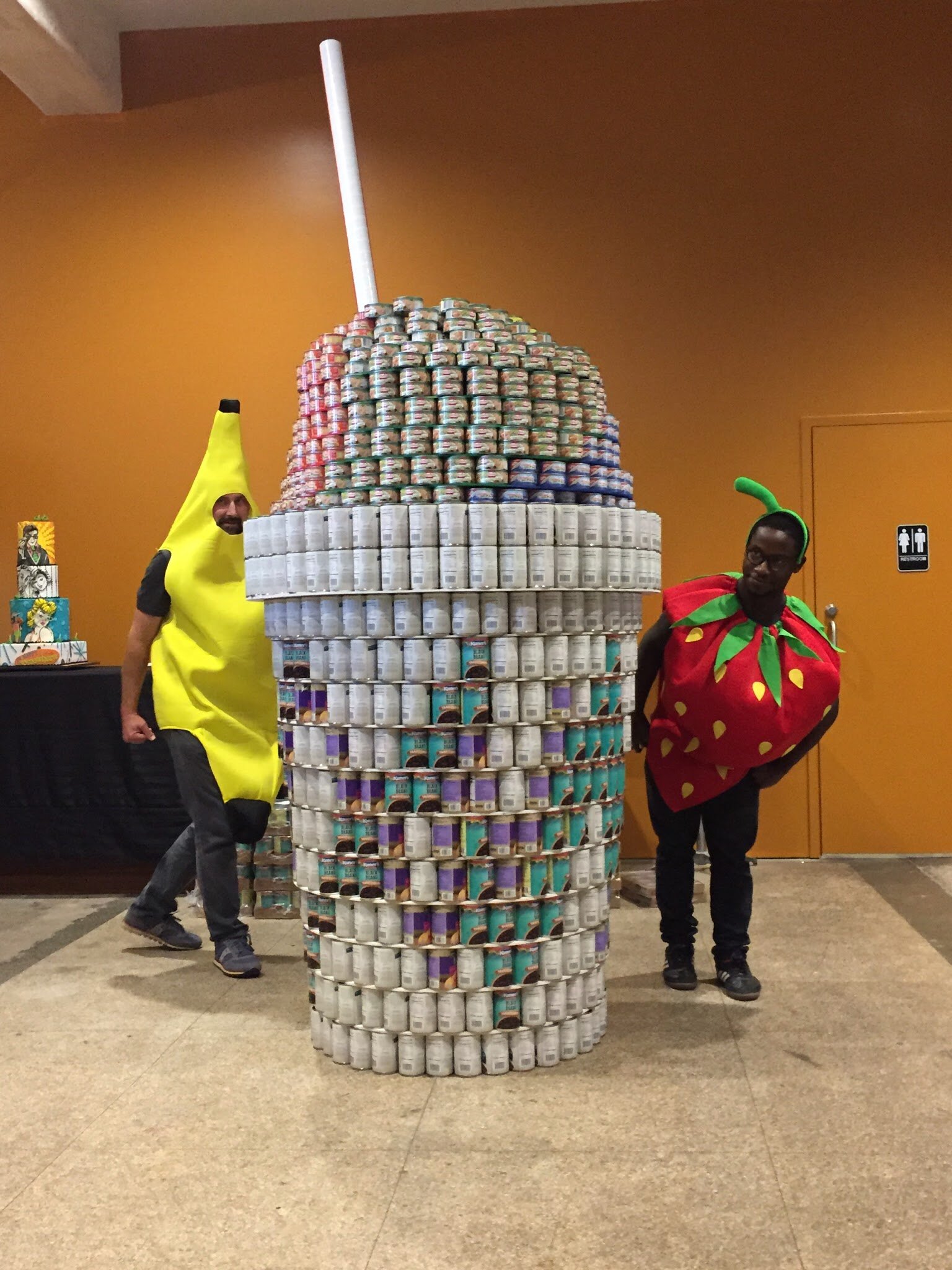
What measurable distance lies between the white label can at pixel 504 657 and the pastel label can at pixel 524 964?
0.74m

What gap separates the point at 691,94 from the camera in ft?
19.3

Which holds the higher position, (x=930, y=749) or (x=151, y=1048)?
(x=930, y=749)

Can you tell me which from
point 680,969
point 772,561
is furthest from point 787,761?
point 680,969

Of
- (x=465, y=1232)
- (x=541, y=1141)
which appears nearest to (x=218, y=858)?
(x=541, y=1141)

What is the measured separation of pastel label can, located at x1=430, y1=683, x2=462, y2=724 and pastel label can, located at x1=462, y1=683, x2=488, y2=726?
0.02 metres

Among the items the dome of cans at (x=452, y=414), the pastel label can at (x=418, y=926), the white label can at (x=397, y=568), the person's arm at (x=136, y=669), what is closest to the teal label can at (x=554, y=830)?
the pastel label can at (x=418, y=926)

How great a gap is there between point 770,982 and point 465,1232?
1.89 m

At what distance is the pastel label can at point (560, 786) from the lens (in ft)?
10.8

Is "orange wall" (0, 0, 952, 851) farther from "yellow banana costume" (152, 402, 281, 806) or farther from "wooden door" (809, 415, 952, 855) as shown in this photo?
"yellow banana costume" (152, 402, 281, 806)

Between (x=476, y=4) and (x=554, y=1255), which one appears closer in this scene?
(x=554, y=1255)

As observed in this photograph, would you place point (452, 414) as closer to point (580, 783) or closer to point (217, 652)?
point (580, 783)

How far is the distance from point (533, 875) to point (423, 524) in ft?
3.24

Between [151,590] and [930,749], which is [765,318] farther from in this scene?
[151,590]

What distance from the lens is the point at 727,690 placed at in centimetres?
353
